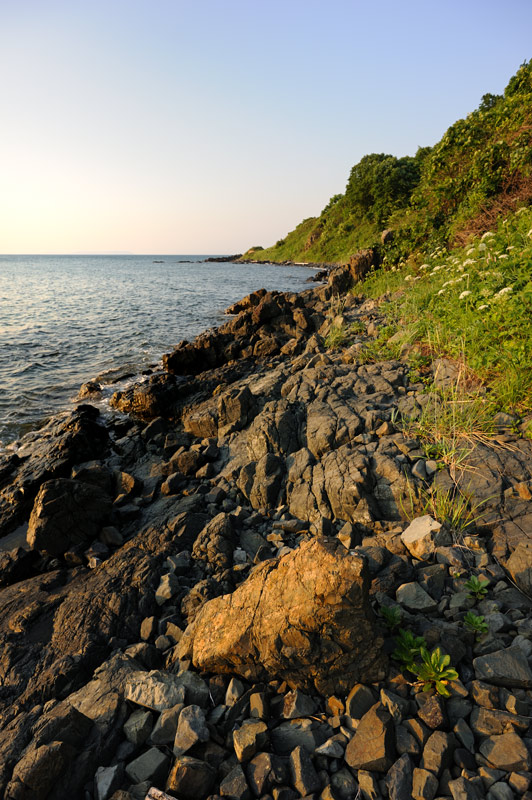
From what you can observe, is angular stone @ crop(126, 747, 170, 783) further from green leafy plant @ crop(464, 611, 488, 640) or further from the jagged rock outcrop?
the jagged rock outcrop

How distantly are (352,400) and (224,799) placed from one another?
5262mm

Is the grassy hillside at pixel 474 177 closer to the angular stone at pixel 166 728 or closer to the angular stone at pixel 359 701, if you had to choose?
the angular stone at pixel 359 701

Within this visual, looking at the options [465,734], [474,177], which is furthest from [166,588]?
[474,177]

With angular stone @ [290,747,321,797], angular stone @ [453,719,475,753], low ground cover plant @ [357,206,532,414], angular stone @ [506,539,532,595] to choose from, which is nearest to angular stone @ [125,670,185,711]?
angular stone @ [290,747,321,797]

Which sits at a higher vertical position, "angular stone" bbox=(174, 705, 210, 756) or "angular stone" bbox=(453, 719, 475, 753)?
"angular stone" bbox=(453, 719, 475, 753)

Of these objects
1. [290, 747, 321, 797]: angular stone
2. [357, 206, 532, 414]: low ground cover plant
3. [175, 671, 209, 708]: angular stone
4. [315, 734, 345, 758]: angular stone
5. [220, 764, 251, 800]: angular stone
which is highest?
[357, 206, 532, 414]: low ground cover plant

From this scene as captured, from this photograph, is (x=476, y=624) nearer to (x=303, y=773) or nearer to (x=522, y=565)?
(x=522, y=565)

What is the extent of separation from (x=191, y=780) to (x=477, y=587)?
2.53 metres

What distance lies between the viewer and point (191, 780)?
2.23 metres

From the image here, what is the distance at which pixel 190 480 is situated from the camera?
6.53 m

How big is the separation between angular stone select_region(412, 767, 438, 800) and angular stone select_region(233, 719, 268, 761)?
0.92m

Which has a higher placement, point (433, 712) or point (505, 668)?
point (505, 668)

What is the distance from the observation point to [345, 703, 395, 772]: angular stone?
86.7 inches

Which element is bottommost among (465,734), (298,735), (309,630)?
(298,735)
